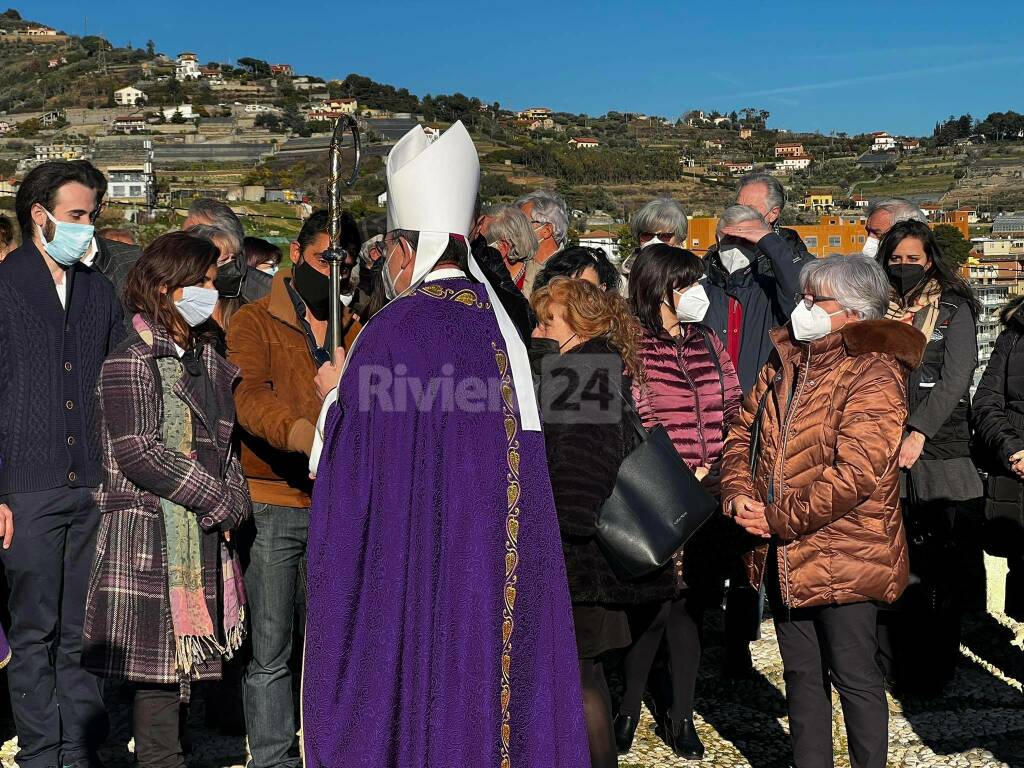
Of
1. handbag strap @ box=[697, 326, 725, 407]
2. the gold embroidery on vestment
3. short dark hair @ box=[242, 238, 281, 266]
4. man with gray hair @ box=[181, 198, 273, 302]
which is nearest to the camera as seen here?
the gold embroidery on vestment

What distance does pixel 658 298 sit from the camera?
4465 mm

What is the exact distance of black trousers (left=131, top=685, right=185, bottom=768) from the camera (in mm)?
3596

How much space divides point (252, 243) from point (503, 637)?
4827 mm

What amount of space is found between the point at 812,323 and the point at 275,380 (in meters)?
1.82

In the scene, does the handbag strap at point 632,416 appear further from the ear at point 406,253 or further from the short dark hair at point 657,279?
the ear at point 406,253

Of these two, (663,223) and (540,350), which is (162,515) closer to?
(540,350)

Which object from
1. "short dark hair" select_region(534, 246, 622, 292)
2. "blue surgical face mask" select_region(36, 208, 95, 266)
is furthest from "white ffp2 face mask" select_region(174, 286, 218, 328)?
"short dark hair" select_region(534, 246, 622, 292)

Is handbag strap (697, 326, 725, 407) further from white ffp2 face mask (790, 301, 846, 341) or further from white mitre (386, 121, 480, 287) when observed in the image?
white mitre (386, 121, 480, 287)

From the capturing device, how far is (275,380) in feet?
12.8

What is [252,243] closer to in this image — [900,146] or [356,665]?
[356,665]

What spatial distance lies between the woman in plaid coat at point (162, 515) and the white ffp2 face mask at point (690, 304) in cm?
184

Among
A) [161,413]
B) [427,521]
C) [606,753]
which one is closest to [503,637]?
[427,521]

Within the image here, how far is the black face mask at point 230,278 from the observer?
4.54m

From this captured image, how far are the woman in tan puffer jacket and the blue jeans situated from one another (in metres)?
1.50
